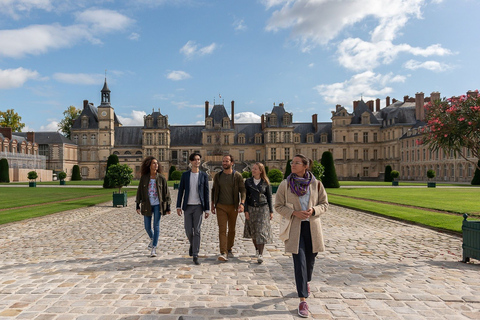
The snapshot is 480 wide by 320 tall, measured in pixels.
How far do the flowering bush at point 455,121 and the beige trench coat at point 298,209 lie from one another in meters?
6.85

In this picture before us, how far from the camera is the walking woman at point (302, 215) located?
4.16 meters

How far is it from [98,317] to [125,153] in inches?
2501

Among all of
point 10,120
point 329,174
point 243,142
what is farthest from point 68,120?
point 329,174

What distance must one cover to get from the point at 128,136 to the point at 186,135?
1010 centimetres

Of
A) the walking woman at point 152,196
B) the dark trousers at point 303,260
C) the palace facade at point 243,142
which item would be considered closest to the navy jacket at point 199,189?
the walking woman at point 152,196

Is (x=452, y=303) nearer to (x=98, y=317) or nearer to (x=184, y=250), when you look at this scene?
(x=98, y=317)

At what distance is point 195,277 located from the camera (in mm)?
5484

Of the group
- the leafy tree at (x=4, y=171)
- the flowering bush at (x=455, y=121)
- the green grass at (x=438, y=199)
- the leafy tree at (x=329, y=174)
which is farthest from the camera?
the leafy tree at (x=4, y=171)

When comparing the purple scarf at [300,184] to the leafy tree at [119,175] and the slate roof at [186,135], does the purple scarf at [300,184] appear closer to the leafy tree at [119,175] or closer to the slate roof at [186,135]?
the leafy tree at [119,175]

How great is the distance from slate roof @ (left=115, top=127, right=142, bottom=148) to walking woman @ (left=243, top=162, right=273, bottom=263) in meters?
61.1

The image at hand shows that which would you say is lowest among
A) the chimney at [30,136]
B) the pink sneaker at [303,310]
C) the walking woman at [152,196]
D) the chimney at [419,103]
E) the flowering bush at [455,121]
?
the pink sneaker at [303,310]

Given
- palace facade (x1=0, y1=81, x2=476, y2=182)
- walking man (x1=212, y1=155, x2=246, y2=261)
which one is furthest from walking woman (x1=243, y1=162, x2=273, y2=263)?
palace facade (x1=0, y1=81, x2=476, y2=182)

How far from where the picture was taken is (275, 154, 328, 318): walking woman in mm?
4160

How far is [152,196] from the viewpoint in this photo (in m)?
7.06
